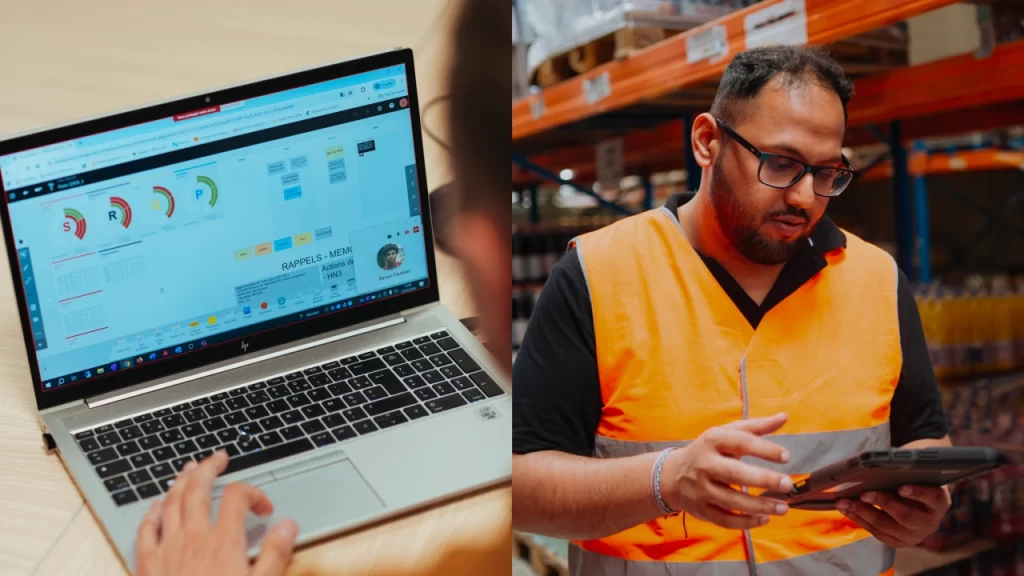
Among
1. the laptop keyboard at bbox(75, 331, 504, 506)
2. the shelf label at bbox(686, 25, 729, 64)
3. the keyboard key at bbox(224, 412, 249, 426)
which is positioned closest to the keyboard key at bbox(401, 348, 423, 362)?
the laptop keyboard at bbox(75, 331, 504, 506)

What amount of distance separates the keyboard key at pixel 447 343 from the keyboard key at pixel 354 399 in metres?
0.06

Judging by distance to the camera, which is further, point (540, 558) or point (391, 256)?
point (540, 558)

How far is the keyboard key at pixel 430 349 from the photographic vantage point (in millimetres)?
512

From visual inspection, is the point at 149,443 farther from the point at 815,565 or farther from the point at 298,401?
the point at 815,565

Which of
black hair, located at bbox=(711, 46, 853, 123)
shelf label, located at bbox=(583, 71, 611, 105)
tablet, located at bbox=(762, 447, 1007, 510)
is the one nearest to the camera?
tablet, located at bbox=(762, 447, 1007, 510)

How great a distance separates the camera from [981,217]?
269 cm

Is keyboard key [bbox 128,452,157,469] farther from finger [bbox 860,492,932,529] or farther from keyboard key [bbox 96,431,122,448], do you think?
finger [bbox 860,492,932,529]

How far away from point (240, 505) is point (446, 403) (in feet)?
0.43

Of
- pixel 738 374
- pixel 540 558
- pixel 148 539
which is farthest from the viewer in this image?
pixel 540 558

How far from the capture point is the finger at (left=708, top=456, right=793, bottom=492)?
44cm

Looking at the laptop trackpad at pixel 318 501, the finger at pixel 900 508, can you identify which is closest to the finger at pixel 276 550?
the laptop trackpad at pixel 318 501

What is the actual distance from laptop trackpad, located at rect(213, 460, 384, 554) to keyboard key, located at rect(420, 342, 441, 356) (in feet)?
0.29

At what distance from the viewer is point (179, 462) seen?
455 mm

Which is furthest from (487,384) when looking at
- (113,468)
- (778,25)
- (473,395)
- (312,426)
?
(778,25)
